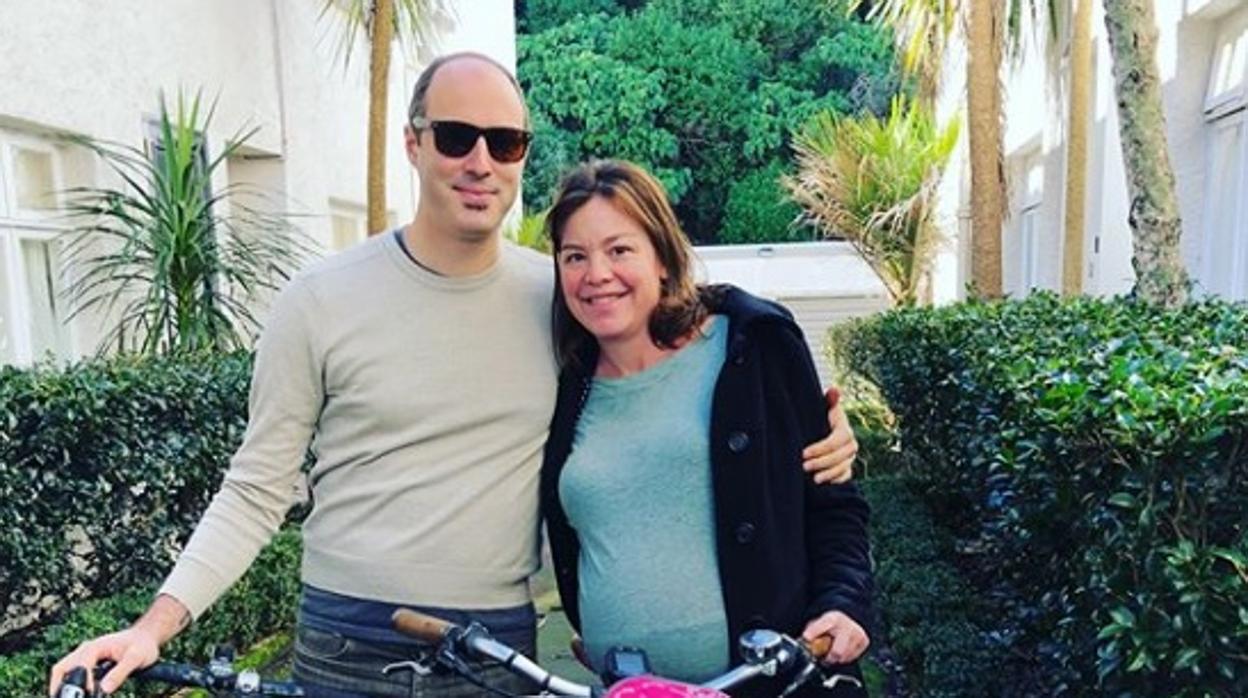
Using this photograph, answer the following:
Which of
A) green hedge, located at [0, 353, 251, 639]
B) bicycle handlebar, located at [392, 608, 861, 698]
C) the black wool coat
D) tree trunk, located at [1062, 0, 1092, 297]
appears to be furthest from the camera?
tree trunk, located at [1062, 0, 1092, 297]

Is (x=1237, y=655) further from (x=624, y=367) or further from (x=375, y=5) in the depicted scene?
(x=375, y=5)

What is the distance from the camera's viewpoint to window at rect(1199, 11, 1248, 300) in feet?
19.6

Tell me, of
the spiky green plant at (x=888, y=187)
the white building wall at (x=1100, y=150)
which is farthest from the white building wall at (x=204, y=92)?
the white building wall at (x=1100, y=150)

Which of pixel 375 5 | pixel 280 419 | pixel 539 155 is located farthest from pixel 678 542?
pixel 539 155

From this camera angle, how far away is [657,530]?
181 centimetres

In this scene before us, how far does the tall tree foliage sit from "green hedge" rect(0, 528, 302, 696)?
2249 cm

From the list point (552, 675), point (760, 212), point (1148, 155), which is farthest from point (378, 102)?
point (760, 212)

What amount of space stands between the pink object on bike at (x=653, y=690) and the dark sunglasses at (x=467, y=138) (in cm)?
100

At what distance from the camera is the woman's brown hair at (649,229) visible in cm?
187

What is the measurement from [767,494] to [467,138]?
85 cm

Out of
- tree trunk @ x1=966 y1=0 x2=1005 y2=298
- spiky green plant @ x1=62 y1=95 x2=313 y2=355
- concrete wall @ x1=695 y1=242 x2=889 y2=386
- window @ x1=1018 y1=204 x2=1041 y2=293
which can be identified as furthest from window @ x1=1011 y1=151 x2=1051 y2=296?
spiky green plant @ x1=62 y1=95 x2=313 y2=355

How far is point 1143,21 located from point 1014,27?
4787mm

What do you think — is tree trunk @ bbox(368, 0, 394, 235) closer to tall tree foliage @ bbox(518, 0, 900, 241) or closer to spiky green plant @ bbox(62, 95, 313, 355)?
spiky green plant @ bbox(62, 95, 313, 355)

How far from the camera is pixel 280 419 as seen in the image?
191cm
